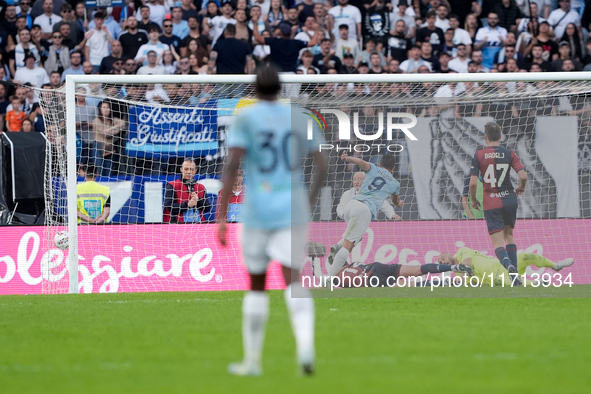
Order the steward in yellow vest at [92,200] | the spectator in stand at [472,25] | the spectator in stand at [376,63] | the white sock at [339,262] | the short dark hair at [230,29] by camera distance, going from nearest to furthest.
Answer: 1. the white sock at [339,262]
2. the steward in yellow vest at [92,200]
3. the spectator in stand at [376,63]
4. the short dark hair at [230,29]
5. the spectator in stand at [472,25]

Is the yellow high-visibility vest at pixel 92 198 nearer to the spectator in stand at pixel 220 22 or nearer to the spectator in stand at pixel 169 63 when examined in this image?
the spectator in stand at pixel 169 63

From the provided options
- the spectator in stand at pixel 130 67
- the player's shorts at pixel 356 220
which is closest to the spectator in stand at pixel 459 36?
the spectator in stand at pixel 130 67

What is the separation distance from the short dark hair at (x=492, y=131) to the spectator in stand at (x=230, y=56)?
626 cm

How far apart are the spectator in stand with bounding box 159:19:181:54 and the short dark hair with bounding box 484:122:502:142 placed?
7.61 meters

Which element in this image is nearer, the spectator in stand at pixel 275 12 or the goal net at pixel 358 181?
the goal net at pixel 358 181

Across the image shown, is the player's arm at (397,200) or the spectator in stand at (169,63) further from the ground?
the spectator in stand at (169,63)

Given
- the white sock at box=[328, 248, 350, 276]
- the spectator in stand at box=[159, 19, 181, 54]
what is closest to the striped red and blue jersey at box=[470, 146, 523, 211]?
the white sock at box=[328, 248, 350, 276]

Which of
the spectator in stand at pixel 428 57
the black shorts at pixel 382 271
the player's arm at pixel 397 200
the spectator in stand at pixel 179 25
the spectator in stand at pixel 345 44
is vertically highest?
the spectator in stand at pixel 179 25

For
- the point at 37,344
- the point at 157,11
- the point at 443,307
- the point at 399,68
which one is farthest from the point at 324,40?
the point at 37,344

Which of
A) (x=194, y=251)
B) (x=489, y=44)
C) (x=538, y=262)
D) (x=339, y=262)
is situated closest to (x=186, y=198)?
(x=194, y=251)

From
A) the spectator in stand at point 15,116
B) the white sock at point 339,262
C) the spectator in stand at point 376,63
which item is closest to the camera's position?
the white sock at point 339,262

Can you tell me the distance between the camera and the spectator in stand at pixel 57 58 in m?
18.3

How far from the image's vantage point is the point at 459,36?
18703mm

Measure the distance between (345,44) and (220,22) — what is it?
8.98 ft
